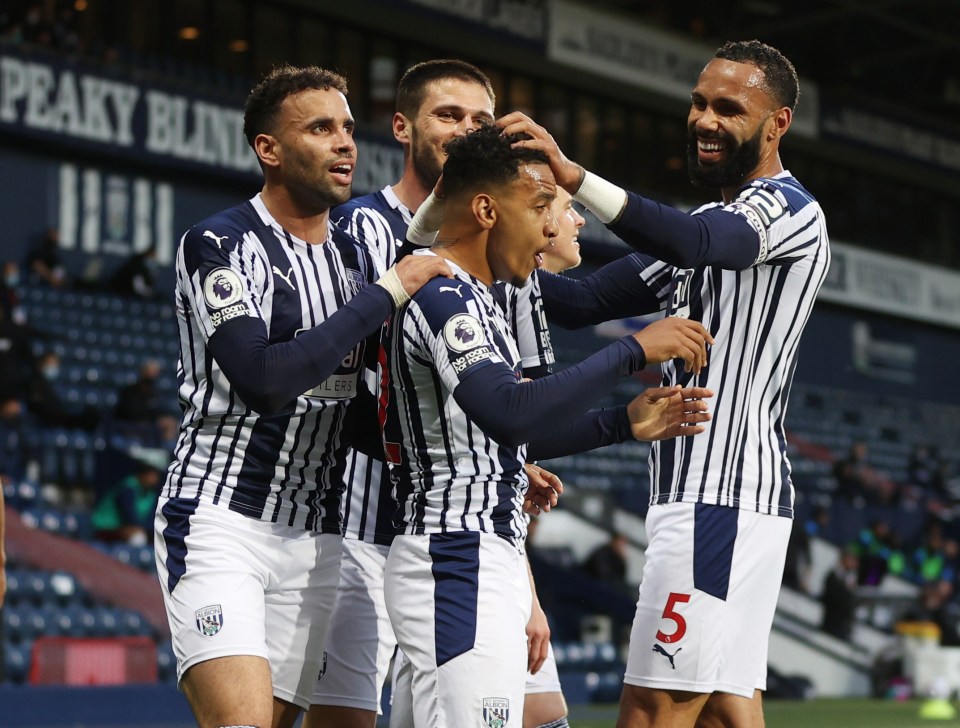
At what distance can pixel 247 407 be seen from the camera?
356cm

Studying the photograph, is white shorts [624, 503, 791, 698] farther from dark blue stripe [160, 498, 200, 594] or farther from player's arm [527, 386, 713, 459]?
dark blue stripe [160, 498, 200, 594]

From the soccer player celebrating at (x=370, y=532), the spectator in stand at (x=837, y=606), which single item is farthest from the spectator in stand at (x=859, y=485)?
the soccer player celebrating at (x=370, y=532)

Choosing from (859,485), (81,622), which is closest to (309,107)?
(81,622)

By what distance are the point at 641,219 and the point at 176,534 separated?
1.45m

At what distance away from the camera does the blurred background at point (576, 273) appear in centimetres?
1217

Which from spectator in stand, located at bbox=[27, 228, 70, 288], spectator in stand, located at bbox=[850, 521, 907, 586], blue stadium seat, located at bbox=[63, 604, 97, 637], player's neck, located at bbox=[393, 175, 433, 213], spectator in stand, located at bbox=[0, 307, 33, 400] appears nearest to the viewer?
player's neck, located at bbox=[393, 175, 433, 213]

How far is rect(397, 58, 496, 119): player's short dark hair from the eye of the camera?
4453mm

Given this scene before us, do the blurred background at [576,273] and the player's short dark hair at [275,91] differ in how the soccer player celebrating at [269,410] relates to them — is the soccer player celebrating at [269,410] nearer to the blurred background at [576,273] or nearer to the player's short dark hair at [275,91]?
the player's short dark hair at [275,91]

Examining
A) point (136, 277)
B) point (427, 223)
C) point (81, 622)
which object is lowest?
point (81, 622)

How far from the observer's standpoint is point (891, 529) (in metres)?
21.5

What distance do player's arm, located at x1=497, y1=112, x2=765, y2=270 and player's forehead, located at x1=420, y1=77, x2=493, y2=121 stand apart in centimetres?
108

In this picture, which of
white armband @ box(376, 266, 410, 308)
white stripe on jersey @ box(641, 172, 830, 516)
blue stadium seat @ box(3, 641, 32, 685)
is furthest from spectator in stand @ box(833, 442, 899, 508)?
white armband @ box(376, 266, 410, 308)

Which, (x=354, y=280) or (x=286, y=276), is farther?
(x=354, y=280)

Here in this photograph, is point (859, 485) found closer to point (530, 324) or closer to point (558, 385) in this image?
point (530, 324)
